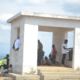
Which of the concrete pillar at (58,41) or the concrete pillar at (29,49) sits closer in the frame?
the concrete pillar at (29,49)

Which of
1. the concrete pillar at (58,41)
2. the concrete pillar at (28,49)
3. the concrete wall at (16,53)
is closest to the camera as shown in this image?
the concrete pillar at (28,49)

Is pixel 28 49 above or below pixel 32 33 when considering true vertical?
below

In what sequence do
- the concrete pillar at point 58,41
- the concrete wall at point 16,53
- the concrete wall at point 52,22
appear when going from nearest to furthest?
the concrete wall at point 52,22 < the concrete wall at point 16,53 < the concrete pillar at point 58,41

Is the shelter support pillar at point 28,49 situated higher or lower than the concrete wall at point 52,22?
lower

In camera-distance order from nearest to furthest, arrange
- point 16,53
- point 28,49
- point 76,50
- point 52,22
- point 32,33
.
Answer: point 28,49, point 32,33, point 52,22, point 76,50, point 16,53

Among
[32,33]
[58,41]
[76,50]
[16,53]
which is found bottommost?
[16,53]

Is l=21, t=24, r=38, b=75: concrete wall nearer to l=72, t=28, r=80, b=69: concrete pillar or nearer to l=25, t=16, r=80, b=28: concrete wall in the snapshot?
l=25, t=16, r=80, b=28: concrete wall

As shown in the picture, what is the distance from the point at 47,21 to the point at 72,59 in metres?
2.74

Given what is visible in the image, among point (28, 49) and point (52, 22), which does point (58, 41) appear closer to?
point (52, 22)

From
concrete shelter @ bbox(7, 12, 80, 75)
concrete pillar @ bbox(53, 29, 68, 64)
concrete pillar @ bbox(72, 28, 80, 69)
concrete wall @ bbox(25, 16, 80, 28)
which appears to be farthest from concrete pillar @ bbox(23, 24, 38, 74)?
concrete pillar @ bbox(53, 29, 68, 64)

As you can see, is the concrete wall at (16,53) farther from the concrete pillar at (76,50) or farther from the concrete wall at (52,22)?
the concrete pillar at (76,50)

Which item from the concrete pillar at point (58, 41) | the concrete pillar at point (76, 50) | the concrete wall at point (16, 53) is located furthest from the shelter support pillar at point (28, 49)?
the concrete pillar at point (58, 41)

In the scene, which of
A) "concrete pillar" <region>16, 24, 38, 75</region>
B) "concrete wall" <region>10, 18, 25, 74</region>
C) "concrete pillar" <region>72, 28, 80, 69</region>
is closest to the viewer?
"concrete pillar" <region>16, 24, 38, 75</region>

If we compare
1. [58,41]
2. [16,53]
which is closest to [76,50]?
[58,41]
